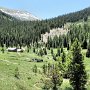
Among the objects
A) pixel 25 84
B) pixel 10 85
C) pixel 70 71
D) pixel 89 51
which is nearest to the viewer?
pixel 10 85

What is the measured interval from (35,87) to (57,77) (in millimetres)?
6587

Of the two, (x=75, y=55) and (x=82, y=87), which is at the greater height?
(x=75, y=55)

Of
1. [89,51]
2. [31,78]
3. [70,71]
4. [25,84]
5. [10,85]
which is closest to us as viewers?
[10,85]

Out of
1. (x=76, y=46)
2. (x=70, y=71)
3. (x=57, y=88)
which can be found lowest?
(x=57, y=88)

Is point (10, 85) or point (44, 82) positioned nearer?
point (10, 85)

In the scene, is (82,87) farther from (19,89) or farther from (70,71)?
(19,89)

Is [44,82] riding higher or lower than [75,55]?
lower

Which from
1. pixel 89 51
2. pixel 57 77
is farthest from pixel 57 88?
pixel 89 51

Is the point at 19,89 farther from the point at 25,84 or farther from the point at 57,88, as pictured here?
the point at 57,88

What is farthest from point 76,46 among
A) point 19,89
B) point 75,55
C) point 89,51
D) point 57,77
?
point 89,51

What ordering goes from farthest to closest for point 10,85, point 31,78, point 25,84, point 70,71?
1. point 31,78
2. point 70,71
3. point 25,84
4. point 10,85

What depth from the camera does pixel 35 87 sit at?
70750mm

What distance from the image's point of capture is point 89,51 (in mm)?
177500

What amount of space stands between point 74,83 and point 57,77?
481cm
